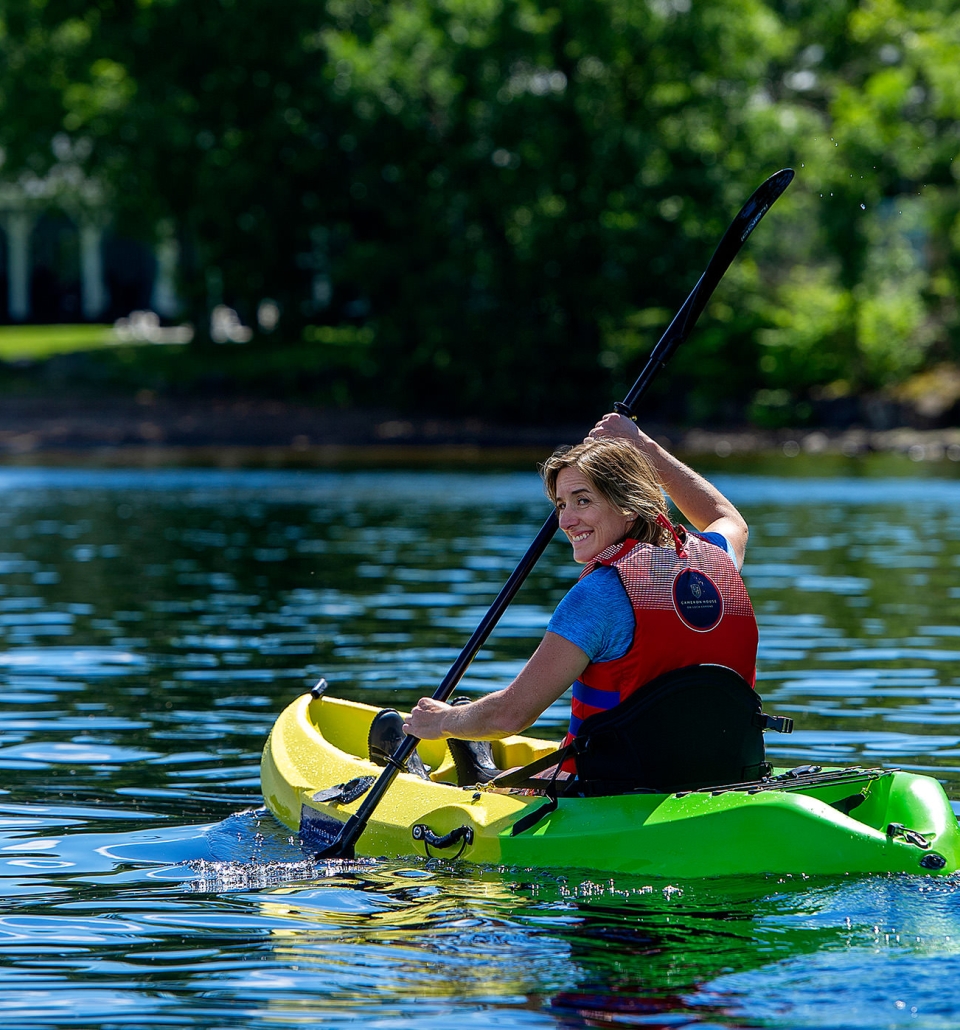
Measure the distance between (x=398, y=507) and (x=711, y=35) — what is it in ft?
55.5

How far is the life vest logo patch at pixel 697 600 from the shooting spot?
5.19 metres

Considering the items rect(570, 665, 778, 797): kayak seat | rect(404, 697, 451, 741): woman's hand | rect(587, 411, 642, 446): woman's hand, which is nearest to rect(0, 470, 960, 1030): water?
rect(570, 665, 778, 797): kayak seat

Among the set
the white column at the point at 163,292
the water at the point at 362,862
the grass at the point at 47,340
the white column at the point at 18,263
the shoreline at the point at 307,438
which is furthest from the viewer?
the white column at the point at 18,263

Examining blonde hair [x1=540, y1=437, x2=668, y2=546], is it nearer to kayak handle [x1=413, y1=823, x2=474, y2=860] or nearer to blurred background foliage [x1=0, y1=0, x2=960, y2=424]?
kayak handle [x1=413, y1=823, x2=474, y2=860]

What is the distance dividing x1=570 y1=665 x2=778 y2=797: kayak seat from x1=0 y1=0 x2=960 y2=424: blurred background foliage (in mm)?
30780

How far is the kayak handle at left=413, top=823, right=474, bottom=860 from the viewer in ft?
18.7

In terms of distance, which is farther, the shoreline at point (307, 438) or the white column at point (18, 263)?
the white column at point (18, 263)

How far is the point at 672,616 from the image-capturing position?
5.19 m

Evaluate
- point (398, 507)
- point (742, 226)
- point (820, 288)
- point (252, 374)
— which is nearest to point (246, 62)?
point (252, 374)

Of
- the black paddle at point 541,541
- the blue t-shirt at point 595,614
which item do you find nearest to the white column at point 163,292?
the black paddle at point 541,541

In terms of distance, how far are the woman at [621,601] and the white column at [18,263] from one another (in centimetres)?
5043

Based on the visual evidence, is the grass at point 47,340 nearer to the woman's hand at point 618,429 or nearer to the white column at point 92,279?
the white column at point 92,279

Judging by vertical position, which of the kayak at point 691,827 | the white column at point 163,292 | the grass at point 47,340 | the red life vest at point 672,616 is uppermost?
the white column at point 163,292

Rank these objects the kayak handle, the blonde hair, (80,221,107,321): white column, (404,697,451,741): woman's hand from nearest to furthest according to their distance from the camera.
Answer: the blonde hair, (404,697,451,741): woman's hand, the kayak handle, (80,221,107,321): white column
